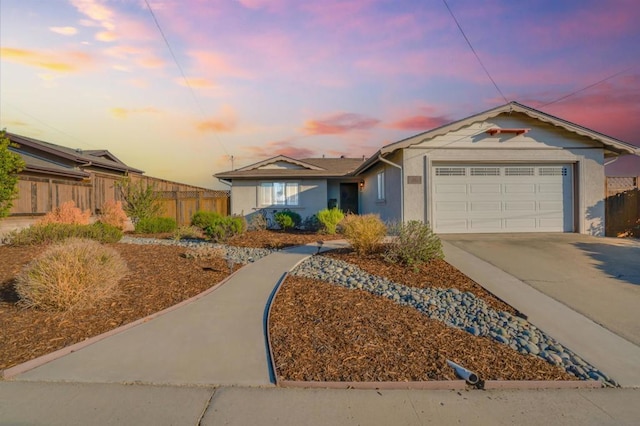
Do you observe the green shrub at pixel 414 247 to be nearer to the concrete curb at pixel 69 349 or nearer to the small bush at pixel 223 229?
the concrete curb at pixel 69 349

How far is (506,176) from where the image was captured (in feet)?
45.2

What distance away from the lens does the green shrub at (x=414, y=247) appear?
8.53 meters

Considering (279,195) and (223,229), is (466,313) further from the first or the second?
(279,195)

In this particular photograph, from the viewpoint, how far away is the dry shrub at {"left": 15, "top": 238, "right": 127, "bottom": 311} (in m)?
5.84

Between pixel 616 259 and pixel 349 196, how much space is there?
49.5 feet

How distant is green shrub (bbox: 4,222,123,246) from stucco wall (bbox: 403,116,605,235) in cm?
980

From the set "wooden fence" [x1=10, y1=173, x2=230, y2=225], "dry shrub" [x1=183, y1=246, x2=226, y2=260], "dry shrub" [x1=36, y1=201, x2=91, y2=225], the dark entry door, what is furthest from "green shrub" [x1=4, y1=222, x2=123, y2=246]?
the dark entry door

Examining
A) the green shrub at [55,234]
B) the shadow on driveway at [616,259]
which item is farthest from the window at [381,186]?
the green shrub at [55,234]

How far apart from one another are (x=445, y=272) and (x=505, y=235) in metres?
6.26

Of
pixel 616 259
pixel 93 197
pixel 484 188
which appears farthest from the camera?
pixel 93 197

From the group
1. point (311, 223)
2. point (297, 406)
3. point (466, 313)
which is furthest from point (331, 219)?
point (297, 406)

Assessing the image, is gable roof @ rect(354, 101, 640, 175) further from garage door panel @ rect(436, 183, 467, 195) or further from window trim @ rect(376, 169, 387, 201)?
window trim @ rect(376, 169, 387, 201)

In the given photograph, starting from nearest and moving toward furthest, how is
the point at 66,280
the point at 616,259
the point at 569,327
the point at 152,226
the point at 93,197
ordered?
the point at 569,327
the point at 66,280
the point at 616,259
the point at 152,226
the point at 93,197

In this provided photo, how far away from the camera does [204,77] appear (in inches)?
580
